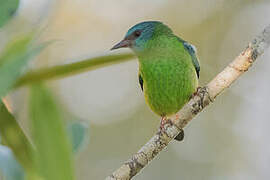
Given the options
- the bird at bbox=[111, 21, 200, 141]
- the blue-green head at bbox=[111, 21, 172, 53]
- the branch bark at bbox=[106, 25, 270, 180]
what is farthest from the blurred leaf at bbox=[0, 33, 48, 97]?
the blue-green head at bbox=[111, 21, 172, 53]

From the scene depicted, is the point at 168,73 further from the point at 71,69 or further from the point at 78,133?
the point at 71,69

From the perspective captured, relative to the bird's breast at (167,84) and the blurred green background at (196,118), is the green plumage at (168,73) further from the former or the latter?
the blurred green background at (196,118)

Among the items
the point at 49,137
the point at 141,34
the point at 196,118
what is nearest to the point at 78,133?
the point at 49,137

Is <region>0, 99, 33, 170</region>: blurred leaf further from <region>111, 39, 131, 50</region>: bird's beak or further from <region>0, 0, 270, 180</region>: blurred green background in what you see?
<region>0, 0, 270, 180</region>: blurred green background

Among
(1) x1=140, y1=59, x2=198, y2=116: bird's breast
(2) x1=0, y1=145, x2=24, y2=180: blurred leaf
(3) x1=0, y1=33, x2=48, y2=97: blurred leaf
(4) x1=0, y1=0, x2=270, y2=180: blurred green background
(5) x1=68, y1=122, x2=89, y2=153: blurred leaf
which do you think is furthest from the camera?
(4) x1=0, y1=0, x2=270, y2=180: blurred green background

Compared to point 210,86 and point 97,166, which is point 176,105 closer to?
point 210,86

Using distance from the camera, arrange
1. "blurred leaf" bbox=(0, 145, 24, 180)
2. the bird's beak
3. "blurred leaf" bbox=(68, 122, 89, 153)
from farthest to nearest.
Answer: the bird's beak, "blurred leaf" bbox=(68, 122, 89, 153), "blurred leaf" bbox=(0, 145, 24, 180)
